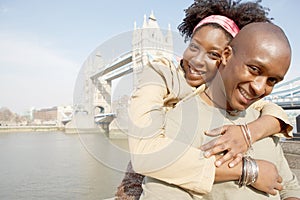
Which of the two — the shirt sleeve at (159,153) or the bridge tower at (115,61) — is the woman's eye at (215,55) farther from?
the shirt sleeve at (159,153)

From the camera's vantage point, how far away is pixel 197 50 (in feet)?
2.09

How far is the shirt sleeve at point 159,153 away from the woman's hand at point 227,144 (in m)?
0.02

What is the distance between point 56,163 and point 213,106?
25.8 ft

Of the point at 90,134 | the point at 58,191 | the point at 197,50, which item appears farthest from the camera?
the point at 58,191

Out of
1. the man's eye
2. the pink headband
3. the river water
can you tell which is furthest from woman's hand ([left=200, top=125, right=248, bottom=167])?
the river water

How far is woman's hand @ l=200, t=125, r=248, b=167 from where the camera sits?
0.50 meters

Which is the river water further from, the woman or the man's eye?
the man's eye

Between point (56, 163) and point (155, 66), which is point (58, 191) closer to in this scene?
point (56, 163)

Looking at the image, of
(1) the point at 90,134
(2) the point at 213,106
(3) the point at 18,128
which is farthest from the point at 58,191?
(3) the point at 18,128

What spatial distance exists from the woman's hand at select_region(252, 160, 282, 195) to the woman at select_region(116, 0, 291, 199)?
0.16 feet

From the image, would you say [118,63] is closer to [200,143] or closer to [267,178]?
[200,143]

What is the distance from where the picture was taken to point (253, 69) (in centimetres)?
51

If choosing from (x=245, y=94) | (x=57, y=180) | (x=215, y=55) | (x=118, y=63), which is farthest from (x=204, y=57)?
(x=57, y=180)

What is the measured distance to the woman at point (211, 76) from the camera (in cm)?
51
